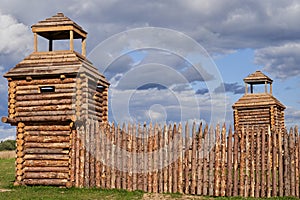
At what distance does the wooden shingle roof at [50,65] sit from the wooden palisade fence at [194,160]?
8.12 ft

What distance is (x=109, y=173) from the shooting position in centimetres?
1559

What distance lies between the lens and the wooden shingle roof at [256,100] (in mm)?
31141

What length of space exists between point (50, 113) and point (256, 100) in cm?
1914

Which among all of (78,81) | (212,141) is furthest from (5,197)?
(212,141)

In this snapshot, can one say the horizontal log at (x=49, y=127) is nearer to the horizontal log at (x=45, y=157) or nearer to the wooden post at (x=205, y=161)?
the horizontal log at (x=45, y=157)

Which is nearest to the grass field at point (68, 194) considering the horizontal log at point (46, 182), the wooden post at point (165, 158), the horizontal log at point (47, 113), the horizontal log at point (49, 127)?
the horizontal log at point (46, 182)

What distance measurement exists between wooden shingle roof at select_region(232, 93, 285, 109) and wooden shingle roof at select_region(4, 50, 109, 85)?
54.3 feet

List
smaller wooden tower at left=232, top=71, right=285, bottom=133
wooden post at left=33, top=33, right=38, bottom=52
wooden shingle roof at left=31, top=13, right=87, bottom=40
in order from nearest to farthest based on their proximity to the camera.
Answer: wooden shingle roof at left=31, top=13, right=87, bottom=40
wooden post at left=33, top=33, right=38, bottom=52
smaller wooden tower at left=232, top=71, right=285, bottom=133

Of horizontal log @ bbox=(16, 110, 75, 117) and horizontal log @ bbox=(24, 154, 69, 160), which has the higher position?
horizontal log @ bbox=(16, 110, 75, 117)

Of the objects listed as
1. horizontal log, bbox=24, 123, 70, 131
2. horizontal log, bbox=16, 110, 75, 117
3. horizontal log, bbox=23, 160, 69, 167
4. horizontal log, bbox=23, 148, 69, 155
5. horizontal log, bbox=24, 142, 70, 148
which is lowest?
horizontal log, bbox=23, 160, 69, 167

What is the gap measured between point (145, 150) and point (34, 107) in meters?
4.79

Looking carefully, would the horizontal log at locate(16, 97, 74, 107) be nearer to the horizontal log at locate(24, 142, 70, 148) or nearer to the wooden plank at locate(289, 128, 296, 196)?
the horizontal log at locate(24, 142, 70, 148)

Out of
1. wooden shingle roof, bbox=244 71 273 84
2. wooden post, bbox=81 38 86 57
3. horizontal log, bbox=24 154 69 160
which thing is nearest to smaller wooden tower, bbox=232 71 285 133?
wooden shingle roof, bbox=244 71 273 84

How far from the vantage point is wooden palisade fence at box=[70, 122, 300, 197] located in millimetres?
14289
